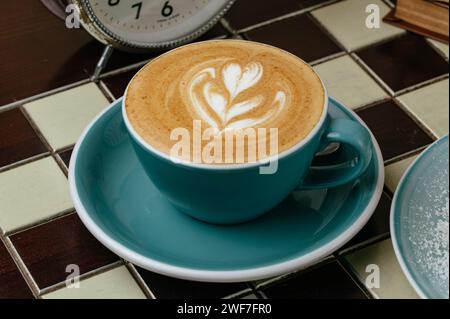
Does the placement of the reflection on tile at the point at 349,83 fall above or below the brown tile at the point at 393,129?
above

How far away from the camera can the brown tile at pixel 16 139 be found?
101 cm

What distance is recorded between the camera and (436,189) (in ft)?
2.89

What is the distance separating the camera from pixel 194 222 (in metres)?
0.88

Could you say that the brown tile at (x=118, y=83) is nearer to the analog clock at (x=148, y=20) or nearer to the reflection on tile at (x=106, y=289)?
the analog clock at (x=148, y=20)

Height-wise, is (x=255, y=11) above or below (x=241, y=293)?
above

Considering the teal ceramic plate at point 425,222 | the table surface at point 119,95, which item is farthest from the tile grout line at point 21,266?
the teal ceramic plate at point 425,222

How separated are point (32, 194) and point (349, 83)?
0.39 meters

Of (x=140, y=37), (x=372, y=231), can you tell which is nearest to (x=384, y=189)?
(x=372, y=231)

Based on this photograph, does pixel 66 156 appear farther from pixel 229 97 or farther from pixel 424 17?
pixel 424 17

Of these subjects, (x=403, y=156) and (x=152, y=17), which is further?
(x=152, y=17)

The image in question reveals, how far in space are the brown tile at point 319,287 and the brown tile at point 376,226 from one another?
4 cm

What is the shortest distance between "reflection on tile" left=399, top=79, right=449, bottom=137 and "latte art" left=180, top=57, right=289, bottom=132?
26 centimetres

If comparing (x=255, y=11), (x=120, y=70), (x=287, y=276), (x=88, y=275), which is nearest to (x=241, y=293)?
(x=287, y=276)

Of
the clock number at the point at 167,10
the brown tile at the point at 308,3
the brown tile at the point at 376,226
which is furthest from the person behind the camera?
the brown tile at the point at 308,3
